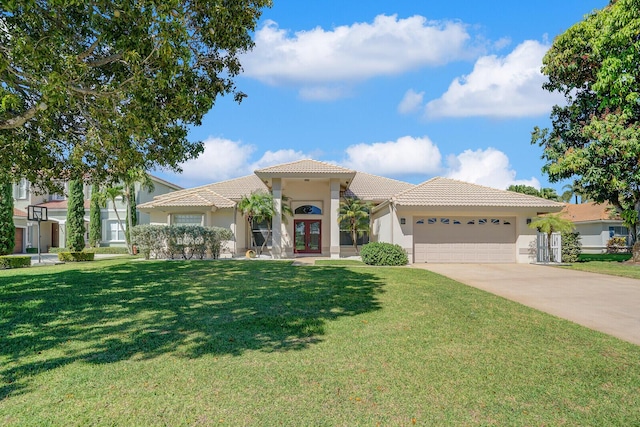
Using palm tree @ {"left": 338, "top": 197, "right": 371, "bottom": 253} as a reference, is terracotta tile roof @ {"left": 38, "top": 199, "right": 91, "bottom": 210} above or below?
above

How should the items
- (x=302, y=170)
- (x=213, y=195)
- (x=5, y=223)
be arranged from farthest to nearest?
(x=213, y=195), (x=5, y=223), (x=302, y=170)

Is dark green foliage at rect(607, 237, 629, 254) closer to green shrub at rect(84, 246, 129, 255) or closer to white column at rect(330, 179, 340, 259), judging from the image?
white column at rect(330, 179, 340, 259)

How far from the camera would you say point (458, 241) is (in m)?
21.7

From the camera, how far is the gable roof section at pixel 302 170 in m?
22.2

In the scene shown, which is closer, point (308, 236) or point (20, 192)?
point (308, 236)

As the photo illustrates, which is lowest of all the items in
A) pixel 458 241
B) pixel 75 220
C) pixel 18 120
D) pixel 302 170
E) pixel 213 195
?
pixel 458 241

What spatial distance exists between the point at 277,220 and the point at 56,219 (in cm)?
2458

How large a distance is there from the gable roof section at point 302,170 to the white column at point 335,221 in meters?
1.05

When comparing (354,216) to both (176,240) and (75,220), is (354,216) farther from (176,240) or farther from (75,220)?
(75,220)

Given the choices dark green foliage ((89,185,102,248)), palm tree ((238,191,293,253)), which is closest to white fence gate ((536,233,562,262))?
palm tree ((238,191,293,253))

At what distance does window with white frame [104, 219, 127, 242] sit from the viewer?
34906mm

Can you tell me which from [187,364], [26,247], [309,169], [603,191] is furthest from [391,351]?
[26,247]

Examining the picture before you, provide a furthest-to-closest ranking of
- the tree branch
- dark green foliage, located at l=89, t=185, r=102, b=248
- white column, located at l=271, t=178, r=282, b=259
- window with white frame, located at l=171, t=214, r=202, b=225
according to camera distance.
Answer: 1. dark green foliage, located at l=89, t=185, r=102, b=248
2. window with white frame, located at l=171, t=214, r=202, b=225
3. white column, located at l=271, t=178, r=282, b=259
4. the tree branch

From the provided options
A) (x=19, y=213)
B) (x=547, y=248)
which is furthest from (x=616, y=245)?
(x=19, y=213)
